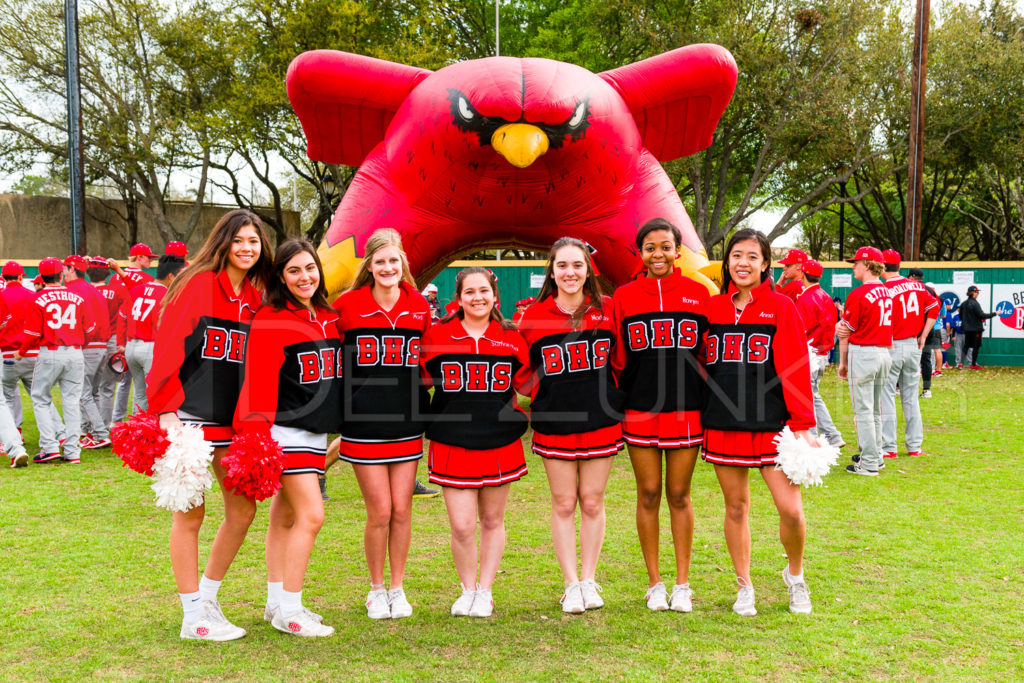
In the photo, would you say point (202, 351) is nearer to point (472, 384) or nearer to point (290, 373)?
point (290, 373)

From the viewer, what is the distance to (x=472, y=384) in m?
3.39

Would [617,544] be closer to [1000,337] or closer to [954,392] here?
[954,392]

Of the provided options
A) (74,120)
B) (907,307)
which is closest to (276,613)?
(907,307)

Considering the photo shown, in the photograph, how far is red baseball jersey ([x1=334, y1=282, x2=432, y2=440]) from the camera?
3262mm

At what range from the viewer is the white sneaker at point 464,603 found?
339 centimetres

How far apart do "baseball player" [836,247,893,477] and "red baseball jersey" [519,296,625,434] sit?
143 inches

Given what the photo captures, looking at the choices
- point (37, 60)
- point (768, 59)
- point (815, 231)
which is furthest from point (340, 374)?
point (815, 231)

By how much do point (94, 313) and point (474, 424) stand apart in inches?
211

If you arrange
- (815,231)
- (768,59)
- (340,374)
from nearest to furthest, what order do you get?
(340,374), (768,59), (815,231)

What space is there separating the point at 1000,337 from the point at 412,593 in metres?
15.0

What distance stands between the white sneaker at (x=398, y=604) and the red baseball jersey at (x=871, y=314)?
4.50 meters

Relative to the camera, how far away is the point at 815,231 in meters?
32.8

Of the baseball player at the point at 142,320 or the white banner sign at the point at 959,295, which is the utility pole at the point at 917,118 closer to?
the white banner sign at the point at 959,295

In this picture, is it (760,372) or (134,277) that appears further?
(134,277)
